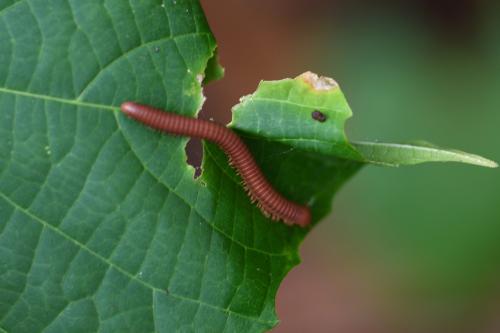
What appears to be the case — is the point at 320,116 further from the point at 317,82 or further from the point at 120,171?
the point at 120,171

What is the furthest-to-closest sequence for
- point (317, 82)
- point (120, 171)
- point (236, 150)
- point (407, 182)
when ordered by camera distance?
point (407, 182) → point (236, 150) → point (317, 82) → point (120, 171)

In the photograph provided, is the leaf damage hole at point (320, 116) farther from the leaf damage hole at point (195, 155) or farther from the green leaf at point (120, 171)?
the leaf damage hole at point (195, 155)

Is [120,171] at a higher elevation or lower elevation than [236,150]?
lower

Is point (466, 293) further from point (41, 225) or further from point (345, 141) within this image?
point (41, 225)

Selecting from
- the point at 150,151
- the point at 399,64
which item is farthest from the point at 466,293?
the point at 150,151

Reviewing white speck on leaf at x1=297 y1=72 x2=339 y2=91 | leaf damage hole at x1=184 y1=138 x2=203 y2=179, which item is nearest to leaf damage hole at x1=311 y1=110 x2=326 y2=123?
white speck on leaf at x1=297 y1=72 x2=339 y2=91

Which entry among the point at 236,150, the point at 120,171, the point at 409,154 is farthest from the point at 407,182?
the point at 120,171

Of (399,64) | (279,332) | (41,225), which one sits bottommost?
(279,332)
